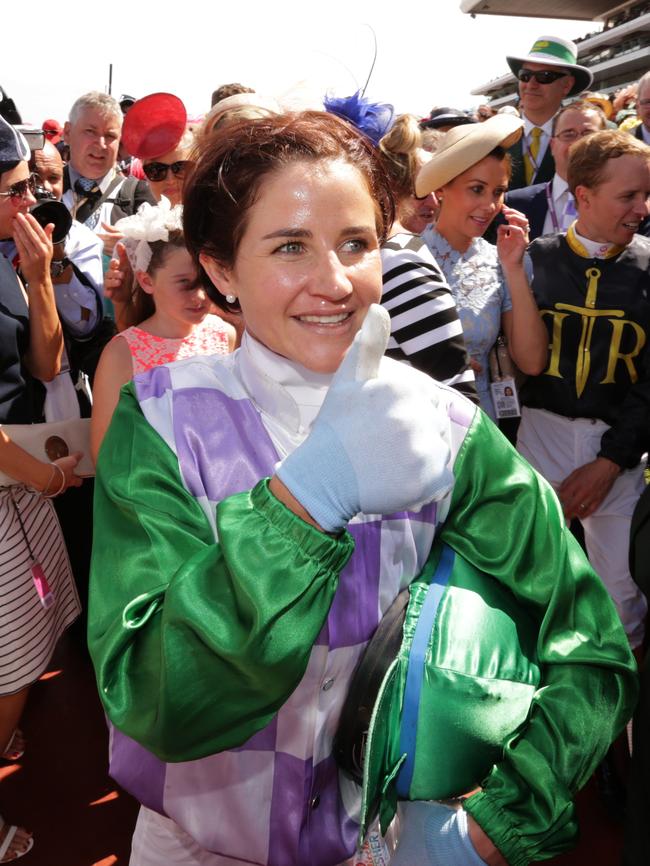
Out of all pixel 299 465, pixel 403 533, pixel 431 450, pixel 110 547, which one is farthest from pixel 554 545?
pixel 110 547

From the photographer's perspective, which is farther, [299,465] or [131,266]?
[131,266]

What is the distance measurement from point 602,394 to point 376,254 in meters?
1.98

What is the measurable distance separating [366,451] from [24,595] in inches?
70.0

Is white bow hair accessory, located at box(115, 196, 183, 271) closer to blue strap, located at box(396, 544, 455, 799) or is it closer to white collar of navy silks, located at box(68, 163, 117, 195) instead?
blue strap, located at box(396, 544, 455, 799)

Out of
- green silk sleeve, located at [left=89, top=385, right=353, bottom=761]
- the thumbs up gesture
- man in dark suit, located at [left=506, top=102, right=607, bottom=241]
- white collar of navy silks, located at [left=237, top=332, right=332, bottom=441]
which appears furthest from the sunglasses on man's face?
man in dark suit, located at [left=506, top=102, right=607, bottom=241]

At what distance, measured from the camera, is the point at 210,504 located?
42.7 inches

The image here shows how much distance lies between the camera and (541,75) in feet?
15.3

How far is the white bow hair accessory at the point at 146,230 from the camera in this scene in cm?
247

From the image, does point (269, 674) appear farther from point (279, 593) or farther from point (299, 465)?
point (299, 465)

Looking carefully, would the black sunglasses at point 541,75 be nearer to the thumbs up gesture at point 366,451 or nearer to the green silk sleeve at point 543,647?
the green silk sleeve at point 543,647

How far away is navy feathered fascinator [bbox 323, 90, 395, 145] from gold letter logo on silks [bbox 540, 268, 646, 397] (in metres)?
1.47

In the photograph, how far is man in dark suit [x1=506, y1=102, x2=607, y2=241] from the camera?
4023mm

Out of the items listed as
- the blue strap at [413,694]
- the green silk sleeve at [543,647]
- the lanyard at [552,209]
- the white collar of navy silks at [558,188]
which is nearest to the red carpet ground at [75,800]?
the green silk sleeve at [543,647]

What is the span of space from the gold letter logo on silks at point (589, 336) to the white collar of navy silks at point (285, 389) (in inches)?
76.3
